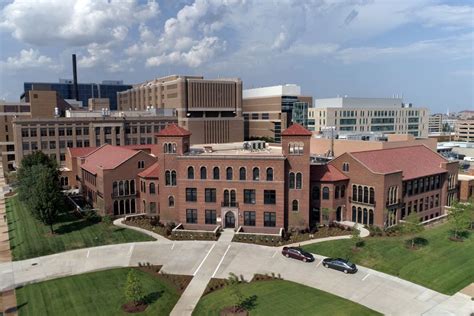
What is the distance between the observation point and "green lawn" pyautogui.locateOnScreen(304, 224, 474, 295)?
43.2 metres

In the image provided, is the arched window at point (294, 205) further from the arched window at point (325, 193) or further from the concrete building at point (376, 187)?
the arched window at point (325, 193)

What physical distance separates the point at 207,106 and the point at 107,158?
72224 mm

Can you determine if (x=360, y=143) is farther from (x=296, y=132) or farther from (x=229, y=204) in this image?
(x=229, y=204)

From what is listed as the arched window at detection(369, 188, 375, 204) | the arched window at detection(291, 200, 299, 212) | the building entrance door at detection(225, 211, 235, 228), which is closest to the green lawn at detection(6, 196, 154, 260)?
the building entrance door at detection(225, 211, 235, 228)

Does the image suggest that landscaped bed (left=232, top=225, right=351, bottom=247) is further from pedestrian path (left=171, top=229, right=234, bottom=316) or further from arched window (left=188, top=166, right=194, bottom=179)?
arched window (left=188, top=166, right=194, bottom=179)

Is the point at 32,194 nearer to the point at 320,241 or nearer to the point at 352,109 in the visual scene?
the point at 320,241

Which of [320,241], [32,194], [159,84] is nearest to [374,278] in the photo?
[320,241]

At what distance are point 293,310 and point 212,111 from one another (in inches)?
4488

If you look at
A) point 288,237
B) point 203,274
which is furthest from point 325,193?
point 203,274

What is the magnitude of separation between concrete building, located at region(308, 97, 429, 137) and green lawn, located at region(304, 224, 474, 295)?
90.1 meters

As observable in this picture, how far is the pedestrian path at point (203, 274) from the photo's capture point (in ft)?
126

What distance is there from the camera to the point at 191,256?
164 feet

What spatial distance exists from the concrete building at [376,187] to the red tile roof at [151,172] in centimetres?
2491

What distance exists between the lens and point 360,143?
9056cm
